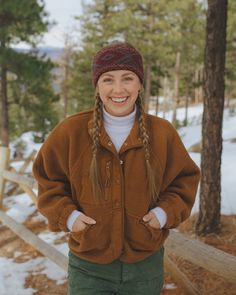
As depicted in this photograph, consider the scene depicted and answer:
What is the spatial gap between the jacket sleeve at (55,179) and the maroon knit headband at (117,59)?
384 mm

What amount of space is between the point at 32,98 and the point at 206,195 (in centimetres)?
1155

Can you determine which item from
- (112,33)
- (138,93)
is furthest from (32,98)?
(138,93)

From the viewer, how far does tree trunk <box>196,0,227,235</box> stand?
194 inches

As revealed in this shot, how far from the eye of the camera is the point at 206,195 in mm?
5305

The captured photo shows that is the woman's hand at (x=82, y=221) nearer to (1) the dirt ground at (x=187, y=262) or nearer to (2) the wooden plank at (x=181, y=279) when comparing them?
(2) the wooden plank at (x=181, y=279)

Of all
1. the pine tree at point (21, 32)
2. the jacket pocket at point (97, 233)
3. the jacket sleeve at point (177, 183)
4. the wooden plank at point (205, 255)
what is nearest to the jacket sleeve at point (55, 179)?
the jacket pocket at point (97, 233)

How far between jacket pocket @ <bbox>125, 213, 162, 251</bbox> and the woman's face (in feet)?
1.81

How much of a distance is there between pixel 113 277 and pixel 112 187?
0.47m

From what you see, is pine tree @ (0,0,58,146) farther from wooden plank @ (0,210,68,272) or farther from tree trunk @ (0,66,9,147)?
wooden plank @ (0,210,68,272)

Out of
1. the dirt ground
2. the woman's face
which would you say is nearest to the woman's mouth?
the woman's face

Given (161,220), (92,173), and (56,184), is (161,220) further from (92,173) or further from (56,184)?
(56,184)

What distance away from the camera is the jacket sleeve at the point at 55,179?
2115 mm

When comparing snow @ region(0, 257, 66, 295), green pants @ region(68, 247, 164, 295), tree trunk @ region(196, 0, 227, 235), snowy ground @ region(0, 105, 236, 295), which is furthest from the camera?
tree trunk @ region(196, 0, 227, 235)

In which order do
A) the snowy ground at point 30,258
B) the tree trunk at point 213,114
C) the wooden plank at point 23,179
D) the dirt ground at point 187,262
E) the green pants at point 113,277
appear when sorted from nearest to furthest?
1. the green pants at point 113,277
2. the dirt ground at point 187,262
3. the snowy ground at point 30,258
4. the tree trunk at point 213,114
5. the wooden plank at point 23,179
